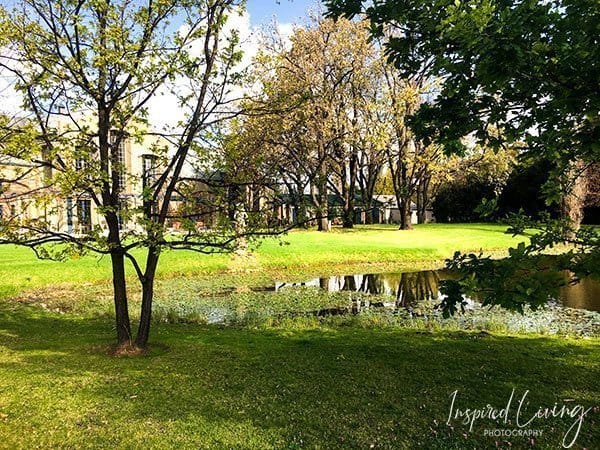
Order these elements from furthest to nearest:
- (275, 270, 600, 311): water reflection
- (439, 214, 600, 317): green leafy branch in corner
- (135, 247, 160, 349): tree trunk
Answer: (275, 270, 600, 311): water reflection < (135, 247, 160, 349): tree trunk < (439, 214, 600, 317): green leafy branch in corner

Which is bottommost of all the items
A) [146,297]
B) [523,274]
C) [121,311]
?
[121,311]

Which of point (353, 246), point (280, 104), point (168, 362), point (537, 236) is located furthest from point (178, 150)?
point (353, 246)

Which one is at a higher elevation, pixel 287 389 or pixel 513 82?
pixel 513 82

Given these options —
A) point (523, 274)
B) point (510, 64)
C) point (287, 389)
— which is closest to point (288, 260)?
point (287, 389)

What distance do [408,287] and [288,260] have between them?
7141 mm

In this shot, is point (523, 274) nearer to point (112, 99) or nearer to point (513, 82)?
point (513, 82)

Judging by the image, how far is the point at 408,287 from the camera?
18.3 m

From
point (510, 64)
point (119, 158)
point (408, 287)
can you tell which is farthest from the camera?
point (408, 287)

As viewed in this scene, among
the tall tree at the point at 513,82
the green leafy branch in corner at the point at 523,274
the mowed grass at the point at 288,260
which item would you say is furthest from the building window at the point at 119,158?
the mowed grass at the point at 288,260

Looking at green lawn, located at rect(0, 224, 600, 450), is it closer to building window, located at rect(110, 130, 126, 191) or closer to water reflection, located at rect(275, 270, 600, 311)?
building window, located at rect(110, 130, 126, 191)

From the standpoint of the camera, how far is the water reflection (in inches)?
575

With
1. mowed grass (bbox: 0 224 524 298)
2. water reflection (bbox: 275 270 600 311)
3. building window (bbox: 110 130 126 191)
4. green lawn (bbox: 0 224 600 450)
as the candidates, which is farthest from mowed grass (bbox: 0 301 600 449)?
mowed grass (bbox: 0 224 524 298)

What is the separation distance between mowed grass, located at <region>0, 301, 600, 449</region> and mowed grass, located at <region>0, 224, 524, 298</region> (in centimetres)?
1004

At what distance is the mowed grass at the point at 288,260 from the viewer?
18672 millimetres
